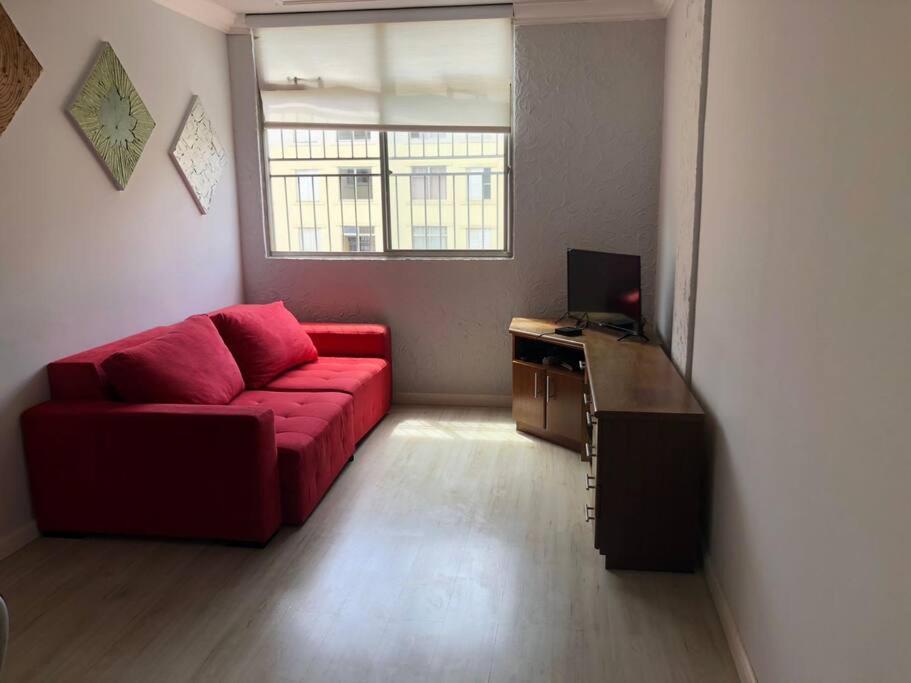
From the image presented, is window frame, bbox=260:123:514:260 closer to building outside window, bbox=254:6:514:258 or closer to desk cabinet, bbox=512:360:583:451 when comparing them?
building outside window, bbox=254:6:514:258

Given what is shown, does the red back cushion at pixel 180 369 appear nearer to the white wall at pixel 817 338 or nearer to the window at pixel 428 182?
the window at pixel 428 182

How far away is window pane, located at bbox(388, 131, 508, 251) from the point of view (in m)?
4.63

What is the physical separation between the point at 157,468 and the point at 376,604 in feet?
3.61

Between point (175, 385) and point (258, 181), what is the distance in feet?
6.81

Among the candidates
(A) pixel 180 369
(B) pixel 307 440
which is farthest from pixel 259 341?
(B) pixel 307 440

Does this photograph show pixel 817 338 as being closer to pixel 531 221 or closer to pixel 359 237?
pixel 531 221

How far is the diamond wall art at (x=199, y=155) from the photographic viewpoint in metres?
3.96

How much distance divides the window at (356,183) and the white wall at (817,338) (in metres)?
2.79

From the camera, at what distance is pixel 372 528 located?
3053 millimetres

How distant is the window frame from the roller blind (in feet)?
0.12

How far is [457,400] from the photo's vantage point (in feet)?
15.8

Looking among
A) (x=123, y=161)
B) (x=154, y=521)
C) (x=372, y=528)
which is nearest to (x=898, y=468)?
(x=372, y=528)

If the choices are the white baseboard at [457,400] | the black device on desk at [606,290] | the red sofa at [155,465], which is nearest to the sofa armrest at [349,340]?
the white baseboard at [457,400]

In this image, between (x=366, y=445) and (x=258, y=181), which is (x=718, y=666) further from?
(x=258, y=181)
